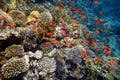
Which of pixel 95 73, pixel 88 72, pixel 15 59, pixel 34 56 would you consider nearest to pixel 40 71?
pixel 34 56

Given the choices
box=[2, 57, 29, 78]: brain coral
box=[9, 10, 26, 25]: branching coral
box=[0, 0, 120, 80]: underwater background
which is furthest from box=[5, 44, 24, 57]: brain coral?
box=[9, 10, 26, 25]: branching coral

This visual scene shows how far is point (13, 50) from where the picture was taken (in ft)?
18.1

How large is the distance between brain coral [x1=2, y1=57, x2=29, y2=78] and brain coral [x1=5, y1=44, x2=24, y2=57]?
0.23m

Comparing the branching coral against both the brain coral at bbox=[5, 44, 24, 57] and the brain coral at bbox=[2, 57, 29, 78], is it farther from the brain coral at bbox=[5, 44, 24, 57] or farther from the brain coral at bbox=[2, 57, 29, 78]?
the brain coral at bbox=[2, 57, 29, 78]

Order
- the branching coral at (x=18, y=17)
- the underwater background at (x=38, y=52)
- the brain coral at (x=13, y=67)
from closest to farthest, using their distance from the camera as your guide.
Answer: the brain coral at (x=13, y=67) → the underwater background at (x=38, y=52) → the branching coral at (x=18, y=17)

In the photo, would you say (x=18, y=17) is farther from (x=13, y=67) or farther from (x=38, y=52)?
(x=13, y=67)

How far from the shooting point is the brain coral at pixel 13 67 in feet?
16.4

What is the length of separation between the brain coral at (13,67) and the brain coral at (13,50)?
230mm

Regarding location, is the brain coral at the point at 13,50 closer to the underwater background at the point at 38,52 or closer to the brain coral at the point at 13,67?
the underwater background at the point at 38,52

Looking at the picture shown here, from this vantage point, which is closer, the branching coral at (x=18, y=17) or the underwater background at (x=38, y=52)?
the underwater background at (x=38, y=52)

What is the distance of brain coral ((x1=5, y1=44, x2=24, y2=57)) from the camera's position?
5.45 metres

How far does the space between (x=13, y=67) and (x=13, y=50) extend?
708mm

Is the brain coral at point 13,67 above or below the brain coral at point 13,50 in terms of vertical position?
below

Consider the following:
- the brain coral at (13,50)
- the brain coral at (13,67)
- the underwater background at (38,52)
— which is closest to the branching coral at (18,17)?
the underwater background at (38,52)
